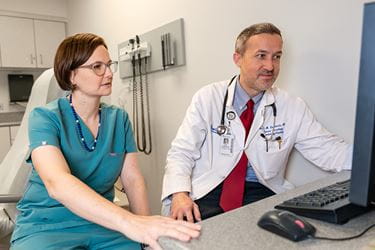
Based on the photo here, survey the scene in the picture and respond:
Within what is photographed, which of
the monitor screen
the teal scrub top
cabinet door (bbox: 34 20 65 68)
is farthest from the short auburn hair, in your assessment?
the monitor screen

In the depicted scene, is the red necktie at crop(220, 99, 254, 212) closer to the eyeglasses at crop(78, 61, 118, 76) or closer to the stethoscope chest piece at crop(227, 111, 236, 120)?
the stethoscope chest piece at crop(227, 111, 236, 120)

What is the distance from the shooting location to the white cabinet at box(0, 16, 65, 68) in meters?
3.55

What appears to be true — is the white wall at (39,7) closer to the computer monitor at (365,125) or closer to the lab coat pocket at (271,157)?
the lab coat pocket at (271,157)

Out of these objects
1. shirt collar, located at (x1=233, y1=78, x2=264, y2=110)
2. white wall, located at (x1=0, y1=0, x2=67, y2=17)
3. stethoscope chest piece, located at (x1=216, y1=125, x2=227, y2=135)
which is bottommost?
stethoscope chest piece, located at (x1=216, y1=125, x2=227, y2=135)

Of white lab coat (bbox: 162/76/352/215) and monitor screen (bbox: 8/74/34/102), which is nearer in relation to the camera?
white lab coat (bbox: 162/76/352/215)

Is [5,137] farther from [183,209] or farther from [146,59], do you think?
[183,209]

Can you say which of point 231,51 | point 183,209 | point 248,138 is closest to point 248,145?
point 248,138

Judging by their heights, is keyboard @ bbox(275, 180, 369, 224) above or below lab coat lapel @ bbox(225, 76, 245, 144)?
below

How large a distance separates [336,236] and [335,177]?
0.52 meters

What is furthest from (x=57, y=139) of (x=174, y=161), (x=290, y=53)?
(x=290, y=53)

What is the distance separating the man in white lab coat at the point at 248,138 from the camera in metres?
1.46

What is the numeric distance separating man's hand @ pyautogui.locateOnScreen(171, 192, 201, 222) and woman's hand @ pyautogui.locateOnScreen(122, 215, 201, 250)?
1.41 feet

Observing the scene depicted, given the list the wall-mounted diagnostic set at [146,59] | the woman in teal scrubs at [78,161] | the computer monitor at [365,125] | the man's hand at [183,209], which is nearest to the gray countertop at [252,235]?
the computer monitor at [365,125]

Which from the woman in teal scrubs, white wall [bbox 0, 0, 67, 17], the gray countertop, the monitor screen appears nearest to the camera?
the gray countertop
